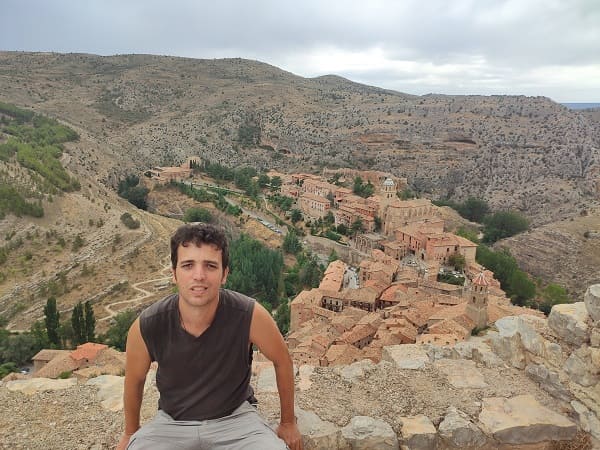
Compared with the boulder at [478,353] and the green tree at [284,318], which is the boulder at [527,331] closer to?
the boulder at [478,353]

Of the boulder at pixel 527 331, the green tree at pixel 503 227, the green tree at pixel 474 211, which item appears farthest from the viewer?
the green tree at pixel 474 211

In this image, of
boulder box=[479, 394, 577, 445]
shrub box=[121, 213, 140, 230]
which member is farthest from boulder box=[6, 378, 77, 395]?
shrub box=[121, 213, 140, 230]

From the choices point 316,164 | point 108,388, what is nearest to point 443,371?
point 108,388

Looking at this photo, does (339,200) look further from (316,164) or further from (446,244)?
(316,164)

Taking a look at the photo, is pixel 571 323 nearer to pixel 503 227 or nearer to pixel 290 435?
pixel 290 435

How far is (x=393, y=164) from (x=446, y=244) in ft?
120

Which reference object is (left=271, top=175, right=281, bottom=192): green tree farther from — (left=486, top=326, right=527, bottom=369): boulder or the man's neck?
the man's neck

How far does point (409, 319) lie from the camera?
18.5 meters

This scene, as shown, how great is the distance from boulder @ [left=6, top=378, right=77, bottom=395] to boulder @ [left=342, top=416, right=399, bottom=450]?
282 cm

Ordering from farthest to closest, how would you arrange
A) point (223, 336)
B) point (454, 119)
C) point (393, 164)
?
1. point (454, 119)
2. point (393, 164)
3. point (223, 336)

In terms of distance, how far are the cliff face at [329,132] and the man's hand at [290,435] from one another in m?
48.9

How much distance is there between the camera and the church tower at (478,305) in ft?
57.8

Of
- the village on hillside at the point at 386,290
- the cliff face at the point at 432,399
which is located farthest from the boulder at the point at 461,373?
the village on hillside at the point at 386,290

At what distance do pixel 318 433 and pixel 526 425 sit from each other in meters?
1.72
